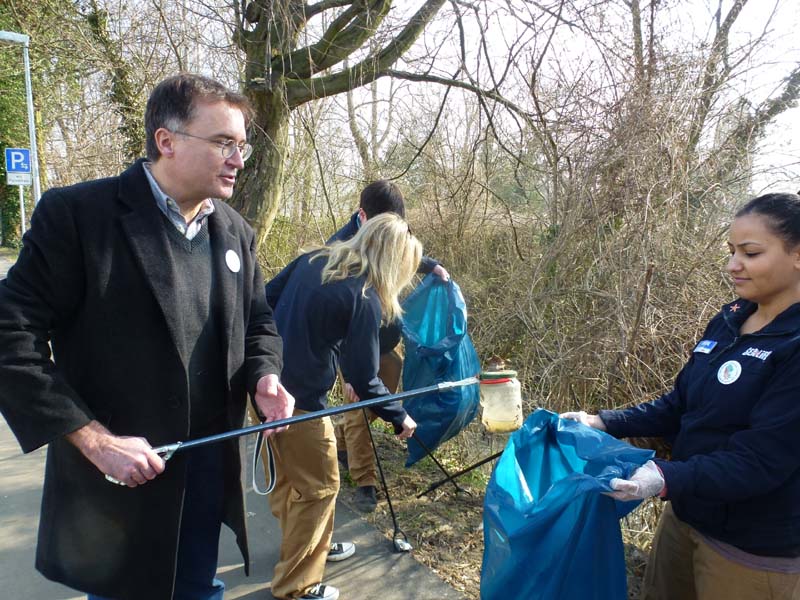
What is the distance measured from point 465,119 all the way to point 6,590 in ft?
20.8

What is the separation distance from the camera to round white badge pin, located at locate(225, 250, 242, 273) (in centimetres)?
198

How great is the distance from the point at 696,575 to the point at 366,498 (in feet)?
7.30

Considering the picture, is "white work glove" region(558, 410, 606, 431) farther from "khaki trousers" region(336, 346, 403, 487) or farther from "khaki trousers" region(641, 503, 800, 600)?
"khaki trousers" region(336, 346, 403, 487)

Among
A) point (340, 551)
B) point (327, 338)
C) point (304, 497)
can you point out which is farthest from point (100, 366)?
point (340, 551)

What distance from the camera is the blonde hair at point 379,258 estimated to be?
9.11 ft

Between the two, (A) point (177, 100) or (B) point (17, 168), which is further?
(B) point (17, 168)

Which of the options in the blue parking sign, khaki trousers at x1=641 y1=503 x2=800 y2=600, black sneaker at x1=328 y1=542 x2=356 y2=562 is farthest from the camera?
the blue parking sign

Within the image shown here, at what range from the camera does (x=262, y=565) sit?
10.1 feet

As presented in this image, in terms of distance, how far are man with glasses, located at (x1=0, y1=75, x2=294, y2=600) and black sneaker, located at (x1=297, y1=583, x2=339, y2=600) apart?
3.38ft

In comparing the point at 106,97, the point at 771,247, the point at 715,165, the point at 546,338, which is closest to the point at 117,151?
the point at 106,97

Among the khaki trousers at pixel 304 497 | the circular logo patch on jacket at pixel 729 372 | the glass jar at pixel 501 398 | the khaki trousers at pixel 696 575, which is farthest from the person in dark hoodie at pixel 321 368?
the circular logo patch on jacket at pixel 729 372

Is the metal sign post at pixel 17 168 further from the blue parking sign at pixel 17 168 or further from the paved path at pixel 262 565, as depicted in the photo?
the paved path at pixel 262 565

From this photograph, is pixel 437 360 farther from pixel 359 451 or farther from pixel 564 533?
pixel 564 533

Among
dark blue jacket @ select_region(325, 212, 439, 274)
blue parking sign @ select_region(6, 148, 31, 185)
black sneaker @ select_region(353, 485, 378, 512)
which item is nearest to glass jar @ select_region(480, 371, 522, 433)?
dark blue jacket @ select_region(325, 212, 439, 274)
